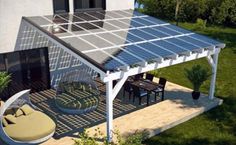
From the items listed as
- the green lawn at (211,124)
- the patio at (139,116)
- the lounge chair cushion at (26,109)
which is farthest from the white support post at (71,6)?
the green lawn at (211,124)

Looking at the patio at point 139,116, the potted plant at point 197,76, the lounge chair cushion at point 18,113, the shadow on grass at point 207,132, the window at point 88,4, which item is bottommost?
the shadow on grass at point 207,132

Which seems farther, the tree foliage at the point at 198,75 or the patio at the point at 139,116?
the tree foliage at the point at 198,75

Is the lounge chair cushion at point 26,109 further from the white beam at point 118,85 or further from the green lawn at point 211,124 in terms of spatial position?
the green lawn at point 211,124

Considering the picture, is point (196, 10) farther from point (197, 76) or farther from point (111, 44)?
point (111, 44)

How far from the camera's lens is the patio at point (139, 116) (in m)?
15.2

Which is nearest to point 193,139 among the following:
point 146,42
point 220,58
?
point 146,42

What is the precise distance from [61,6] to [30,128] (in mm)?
8398

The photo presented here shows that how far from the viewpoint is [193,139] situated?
1495 cm

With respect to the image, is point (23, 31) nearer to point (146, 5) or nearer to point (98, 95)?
point (98, 95)

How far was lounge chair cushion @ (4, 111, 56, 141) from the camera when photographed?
1356cm

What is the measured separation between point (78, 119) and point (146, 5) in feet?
106

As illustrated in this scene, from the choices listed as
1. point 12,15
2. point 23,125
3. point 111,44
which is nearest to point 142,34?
point 111,44

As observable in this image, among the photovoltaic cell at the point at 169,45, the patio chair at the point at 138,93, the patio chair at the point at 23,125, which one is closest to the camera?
the patio chair at the point at 23,125

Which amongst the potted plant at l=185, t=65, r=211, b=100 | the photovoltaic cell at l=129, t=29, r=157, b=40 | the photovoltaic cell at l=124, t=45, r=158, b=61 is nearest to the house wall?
the photovoltaic cell at l=129, t=29, r=157, b=40
